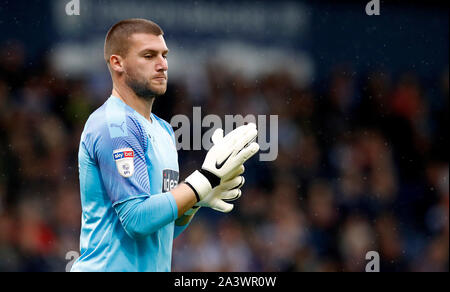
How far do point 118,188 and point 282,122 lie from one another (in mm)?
6257

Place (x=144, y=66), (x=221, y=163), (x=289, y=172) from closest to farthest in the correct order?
(x=221, y=163) < (x=144, y=66) < (x=289, y=172)

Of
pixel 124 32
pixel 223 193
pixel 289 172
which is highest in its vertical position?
pixel 124 32

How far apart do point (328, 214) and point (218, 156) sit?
231 inches

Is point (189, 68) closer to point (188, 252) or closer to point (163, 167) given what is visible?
point (188, 252)

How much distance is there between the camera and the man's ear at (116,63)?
3.40 metres

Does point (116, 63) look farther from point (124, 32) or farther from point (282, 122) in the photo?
point (282, 122)

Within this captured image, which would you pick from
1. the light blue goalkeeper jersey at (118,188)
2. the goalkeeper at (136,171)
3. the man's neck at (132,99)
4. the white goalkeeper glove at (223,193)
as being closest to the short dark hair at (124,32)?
the goalkeeper at (136,171)

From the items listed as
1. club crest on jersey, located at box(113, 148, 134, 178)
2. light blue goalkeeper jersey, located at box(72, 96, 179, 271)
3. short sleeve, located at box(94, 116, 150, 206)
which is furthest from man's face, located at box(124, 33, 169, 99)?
club crest on jersey, located at box(113, 148, 134, 178)

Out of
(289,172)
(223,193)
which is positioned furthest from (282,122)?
(223,193)

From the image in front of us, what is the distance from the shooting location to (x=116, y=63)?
3414mm

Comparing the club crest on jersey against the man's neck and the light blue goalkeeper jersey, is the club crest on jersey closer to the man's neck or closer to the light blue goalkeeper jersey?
the light blue goalkeeper jersey
